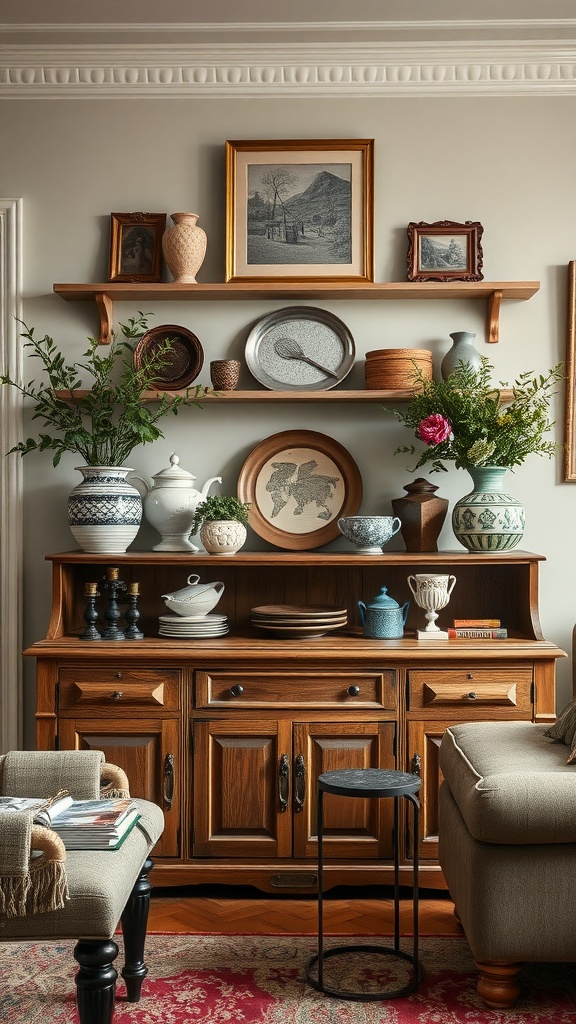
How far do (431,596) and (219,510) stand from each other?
0.78 metres

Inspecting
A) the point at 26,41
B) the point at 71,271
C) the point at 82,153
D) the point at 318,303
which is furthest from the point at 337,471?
the point at 26,41

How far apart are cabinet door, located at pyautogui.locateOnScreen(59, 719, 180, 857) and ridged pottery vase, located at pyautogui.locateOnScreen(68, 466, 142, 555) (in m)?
0.60

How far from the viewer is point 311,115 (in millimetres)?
3594

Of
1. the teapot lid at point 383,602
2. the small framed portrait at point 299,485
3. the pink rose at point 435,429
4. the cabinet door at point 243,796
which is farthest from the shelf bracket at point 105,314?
the cabinet door at point 243,796

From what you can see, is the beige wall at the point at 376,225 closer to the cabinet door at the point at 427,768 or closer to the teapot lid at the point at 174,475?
the teapot lid at the point at 174,475

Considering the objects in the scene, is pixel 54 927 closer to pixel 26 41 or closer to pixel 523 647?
pixel 523 647

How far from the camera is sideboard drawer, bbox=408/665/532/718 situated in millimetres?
3076

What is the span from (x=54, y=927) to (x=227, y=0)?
2906 mm

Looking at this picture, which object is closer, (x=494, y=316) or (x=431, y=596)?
(x=431, y=596)

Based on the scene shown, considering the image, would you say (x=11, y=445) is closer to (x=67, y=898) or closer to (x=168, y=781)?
(x=168, y=781)

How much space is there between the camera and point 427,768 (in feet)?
10.1

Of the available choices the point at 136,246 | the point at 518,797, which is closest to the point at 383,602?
the point at 518,797

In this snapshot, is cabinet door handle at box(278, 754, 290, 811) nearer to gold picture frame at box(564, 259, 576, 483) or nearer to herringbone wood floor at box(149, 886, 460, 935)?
herringbone wood floor at box(149, 886, 460, 935)

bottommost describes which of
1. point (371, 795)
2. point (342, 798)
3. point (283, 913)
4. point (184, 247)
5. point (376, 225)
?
point (283, 913)
